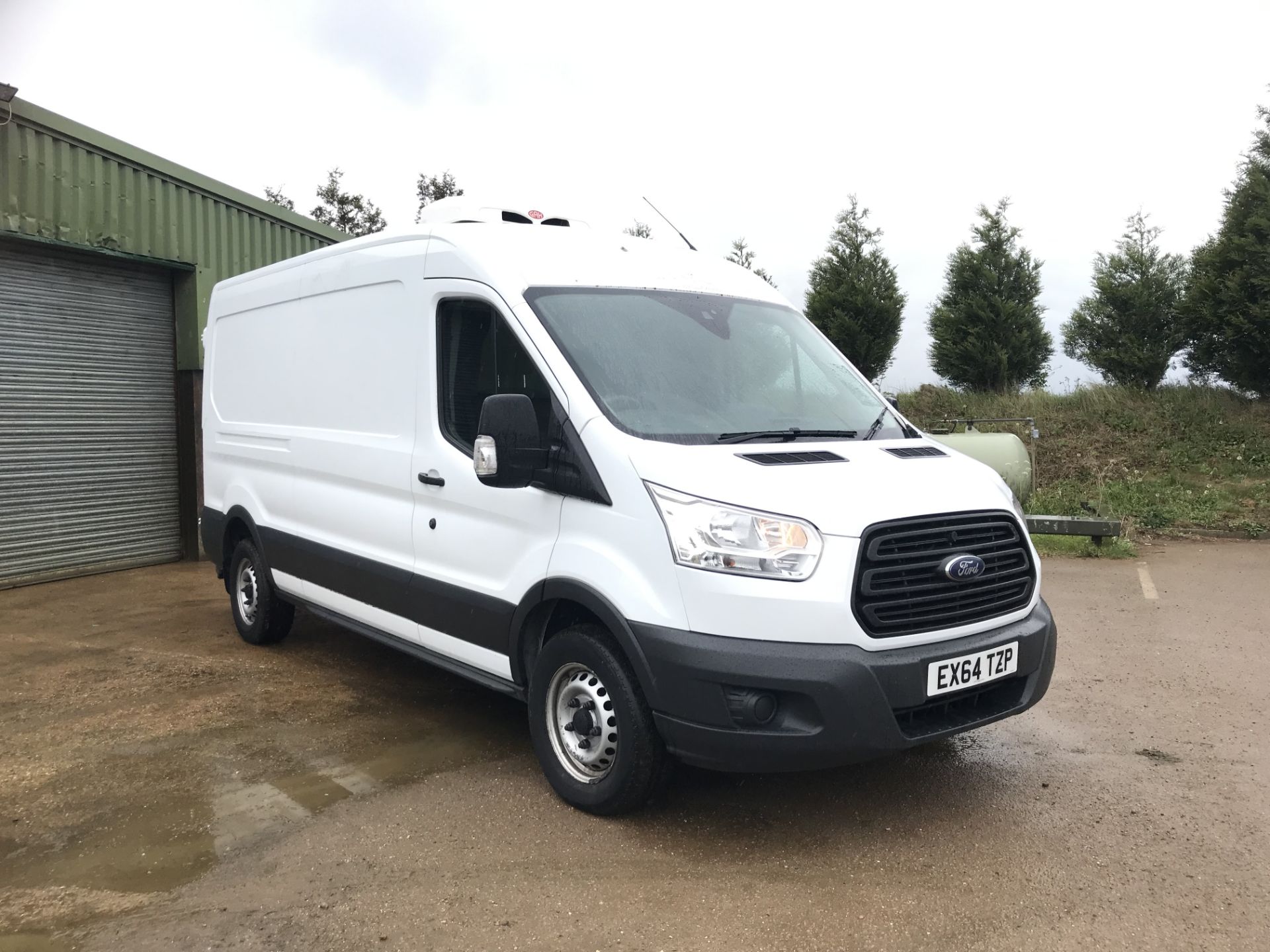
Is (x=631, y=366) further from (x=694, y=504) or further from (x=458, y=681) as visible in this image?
(x=458, y=681)

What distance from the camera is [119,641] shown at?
6887 mm

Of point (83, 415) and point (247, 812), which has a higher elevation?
point (83, 415)

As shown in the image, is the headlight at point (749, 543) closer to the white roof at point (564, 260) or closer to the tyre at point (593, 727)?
the tyre at point (593, 727)

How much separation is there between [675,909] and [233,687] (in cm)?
356

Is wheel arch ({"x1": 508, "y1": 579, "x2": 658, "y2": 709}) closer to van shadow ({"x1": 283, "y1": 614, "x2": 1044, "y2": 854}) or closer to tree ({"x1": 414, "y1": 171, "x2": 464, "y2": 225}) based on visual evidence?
van shadow ({"x1": 283, "y1": 614, "x2": 1044, "y2": 854})

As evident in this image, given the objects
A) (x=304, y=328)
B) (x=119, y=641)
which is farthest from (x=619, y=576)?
(x=119, y=641)

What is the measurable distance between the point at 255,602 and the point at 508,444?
11.9 feet

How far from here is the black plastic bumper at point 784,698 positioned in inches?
130

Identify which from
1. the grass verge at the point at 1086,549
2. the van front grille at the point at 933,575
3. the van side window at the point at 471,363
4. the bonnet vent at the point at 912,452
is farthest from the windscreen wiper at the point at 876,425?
the grass verge at the point at 1086,549

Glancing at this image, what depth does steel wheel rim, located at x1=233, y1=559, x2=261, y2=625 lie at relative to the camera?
6.65 meters

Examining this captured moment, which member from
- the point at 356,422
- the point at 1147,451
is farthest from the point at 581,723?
the point at 1147,451

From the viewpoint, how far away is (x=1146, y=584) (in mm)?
9258

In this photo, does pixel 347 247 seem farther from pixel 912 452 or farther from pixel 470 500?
pixel 912 452

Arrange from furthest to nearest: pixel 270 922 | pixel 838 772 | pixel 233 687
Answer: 1. pixel 233 687
2. pixel 838 772
3. pixel 270 922
